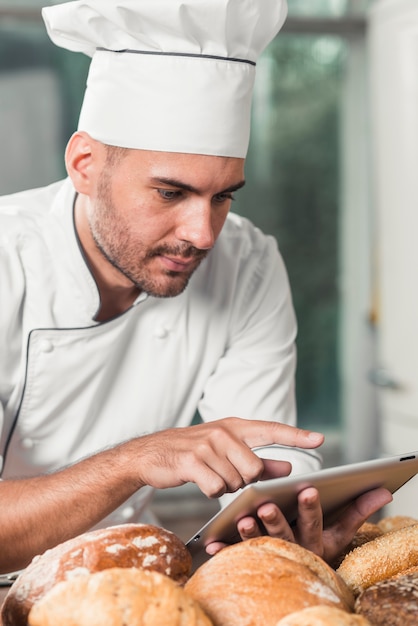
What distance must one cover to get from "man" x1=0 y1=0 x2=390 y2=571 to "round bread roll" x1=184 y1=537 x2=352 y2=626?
1.16ft

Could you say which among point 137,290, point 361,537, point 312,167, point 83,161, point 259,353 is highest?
point 312,167

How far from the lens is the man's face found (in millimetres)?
1382

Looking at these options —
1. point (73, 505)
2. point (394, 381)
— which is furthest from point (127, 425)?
point (394, 381)

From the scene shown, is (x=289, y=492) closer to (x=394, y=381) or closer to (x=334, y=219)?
(x=394, y=381)

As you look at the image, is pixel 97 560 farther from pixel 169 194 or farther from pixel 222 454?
pixel 169 194

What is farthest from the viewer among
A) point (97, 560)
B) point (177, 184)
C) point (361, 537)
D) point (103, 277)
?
point (103, 277)

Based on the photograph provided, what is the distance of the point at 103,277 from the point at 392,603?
1.06m

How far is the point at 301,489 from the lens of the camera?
2.78ft

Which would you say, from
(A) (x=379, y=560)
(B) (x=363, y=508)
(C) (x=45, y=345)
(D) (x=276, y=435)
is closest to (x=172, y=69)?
(C) (x=45, y=345)

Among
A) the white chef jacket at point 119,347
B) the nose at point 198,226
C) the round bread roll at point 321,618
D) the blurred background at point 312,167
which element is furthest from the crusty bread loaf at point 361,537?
the blurred background at point 312,167

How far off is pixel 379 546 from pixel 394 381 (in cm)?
233

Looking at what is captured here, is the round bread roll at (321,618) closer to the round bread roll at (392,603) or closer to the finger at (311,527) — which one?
the round bread roll at (392,603)

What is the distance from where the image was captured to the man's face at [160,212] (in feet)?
4.53

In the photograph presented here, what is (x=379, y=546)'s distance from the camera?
2.70 feet
